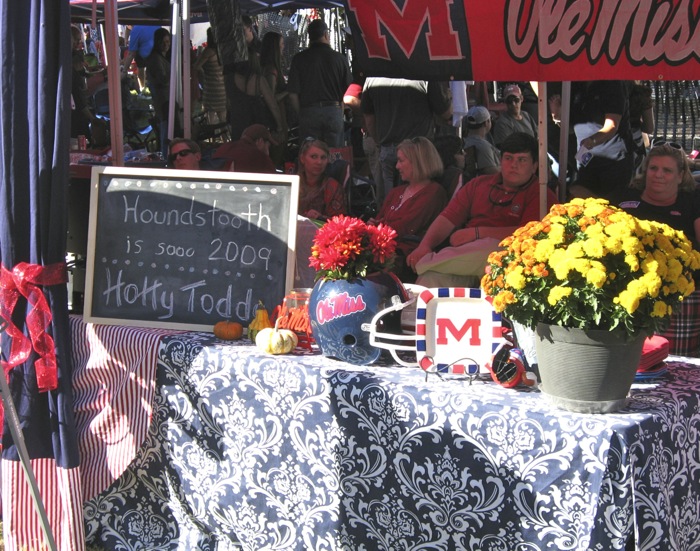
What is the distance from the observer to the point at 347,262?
2891 millimetres

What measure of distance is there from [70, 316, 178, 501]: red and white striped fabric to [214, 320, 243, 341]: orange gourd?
21 centimetres

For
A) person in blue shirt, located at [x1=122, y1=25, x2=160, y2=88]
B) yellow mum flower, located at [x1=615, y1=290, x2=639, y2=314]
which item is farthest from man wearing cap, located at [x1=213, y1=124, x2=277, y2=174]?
person in blue shirt, located at [x1=122, y1=25, x2=160, y2=88]

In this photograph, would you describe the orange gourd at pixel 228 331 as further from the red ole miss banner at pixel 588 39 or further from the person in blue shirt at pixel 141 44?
the person in blue shirt at pixel 141 44

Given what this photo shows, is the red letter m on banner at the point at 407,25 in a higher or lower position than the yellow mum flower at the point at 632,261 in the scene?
higher

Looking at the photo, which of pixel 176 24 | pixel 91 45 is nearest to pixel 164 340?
pixel 176 24

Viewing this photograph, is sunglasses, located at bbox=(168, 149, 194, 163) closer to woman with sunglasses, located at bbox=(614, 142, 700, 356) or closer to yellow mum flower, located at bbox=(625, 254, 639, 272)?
woman with sunglasses, located at bbox=(614, 142, 700, 356)

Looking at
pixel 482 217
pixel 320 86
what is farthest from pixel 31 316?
pixel 320 86

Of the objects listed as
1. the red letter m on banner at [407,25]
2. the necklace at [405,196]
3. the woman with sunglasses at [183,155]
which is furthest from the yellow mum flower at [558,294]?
the woman with sunglasses at [183,155]

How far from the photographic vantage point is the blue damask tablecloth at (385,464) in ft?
7.84

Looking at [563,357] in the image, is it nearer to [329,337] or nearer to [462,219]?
[329,337]

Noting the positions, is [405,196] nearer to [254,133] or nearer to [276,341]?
[276,341]

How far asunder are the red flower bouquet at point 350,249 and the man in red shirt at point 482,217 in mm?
1325

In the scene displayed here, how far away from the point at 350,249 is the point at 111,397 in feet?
3.82

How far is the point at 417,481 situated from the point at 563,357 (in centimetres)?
61
